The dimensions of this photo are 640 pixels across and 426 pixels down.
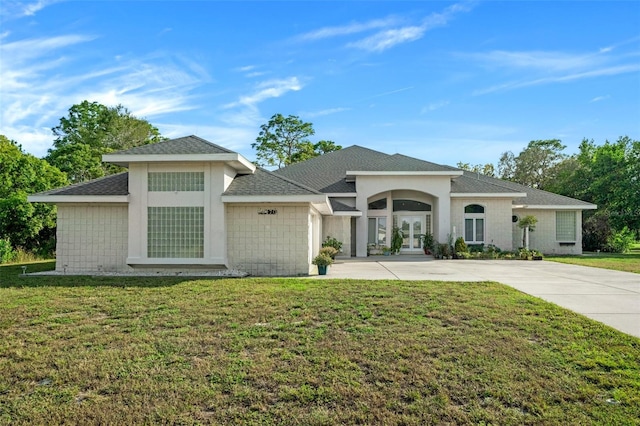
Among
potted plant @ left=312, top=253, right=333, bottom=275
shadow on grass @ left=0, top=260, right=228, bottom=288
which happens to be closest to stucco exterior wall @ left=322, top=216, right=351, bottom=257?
potted plant @ left=312, top=253, right=333, bottom=275

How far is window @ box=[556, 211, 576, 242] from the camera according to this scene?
2612 cm

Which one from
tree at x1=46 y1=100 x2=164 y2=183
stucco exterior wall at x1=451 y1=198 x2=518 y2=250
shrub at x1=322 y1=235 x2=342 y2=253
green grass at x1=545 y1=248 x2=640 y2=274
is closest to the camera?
green grass at x1=545 y1=248 x2=640 y2=274

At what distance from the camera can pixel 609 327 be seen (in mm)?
6980

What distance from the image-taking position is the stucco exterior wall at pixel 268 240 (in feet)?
46.9

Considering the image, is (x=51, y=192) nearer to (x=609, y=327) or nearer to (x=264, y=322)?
(x=264, y=322)

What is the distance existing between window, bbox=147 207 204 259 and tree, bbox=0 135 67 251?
13105mm

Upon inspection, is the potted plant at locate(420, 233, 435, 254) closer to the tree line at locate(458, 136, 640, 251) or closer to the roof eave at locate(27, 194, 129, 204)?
the tree line at locate(458, 136, 640, 251)

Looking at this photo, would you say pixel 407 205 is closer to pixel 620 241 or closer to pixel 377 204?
pixel 377 204

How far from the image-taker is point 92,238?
14688mm

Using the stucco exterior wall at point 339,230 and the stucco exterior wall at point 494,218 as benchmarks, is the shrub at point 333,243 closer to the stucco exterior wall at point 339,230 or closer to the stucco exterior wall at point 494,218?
the stucco exterior wall at point 339,230

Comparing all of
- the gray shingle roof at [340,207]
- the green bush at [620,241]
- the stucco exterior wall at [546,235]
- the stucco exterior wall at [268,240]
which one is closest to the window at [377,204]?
the gray shingle roof at [340,207]

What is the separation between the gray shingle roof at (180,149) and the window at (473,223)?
1594 cm

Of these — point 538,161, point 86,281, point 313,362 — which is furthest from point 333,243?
point 538,161

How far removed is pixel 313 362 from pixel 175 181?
403 inches
